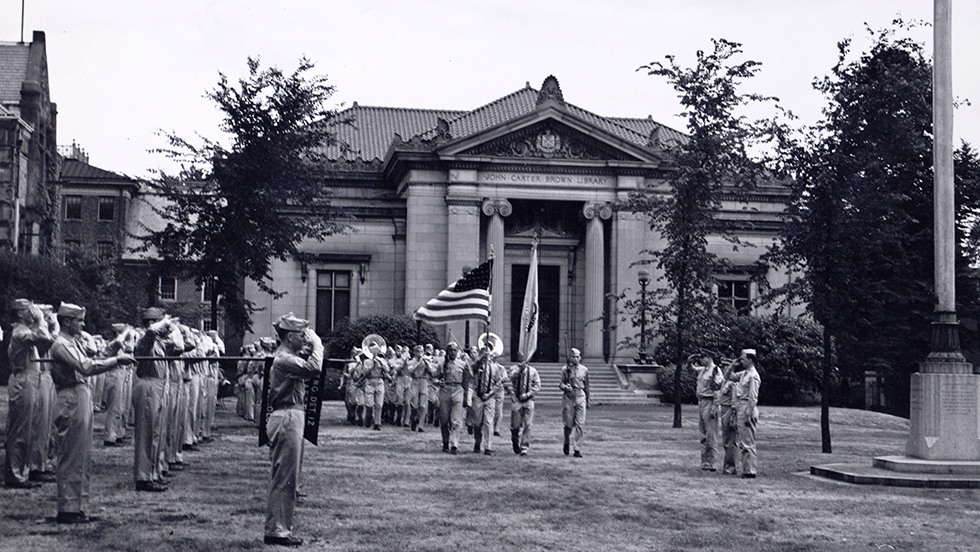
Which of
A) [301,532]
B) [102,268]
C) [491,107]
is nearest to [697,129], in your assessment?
[301,532]

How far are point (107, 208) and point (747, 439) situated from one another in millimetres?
57751

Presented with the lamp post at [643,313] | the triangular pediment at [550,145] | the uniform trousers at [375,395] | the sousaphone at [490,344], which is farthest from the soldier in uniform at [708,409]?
the triangular pediment at [550,145]

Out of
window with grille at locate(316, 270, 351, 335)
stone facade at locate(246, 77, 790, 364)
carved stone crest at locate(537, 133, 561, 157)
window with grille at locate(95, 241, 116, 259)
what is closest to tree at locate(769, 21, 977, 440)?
stone facade at locate(246, 77, 790, 364)

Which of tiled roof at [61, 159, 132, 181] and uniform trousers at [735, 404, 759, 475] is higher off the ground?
tiled roof at [61, 159, 132, 181]

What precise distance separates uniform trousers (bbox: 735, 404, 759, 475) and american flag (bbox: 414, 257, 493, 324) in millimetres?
8710

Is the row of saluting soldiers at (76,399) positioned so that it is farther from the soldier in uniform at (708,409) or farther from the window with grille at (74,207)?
the window with grille at (74,207)

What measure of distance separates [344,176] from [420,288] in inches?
232

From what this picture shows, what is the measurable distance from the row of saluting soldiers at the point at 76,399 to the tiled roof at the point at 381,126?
118ft

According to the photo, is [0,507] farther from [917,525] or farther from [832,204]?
[832,204]

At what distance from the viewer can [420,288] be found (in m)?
47.9

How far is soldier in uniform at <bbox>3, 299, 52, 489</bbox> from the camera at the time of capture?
15477mm

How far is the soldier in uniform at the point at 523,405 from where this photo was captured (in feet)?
74.9

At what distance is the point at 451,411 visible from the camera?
77.3 ft

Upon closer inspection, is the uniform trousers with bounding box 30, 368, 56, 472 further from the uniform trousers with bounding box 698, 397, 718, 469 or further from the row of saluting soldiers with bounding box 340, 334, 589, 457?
the uniform trousers with bounding box 698, 397, 718, 469
